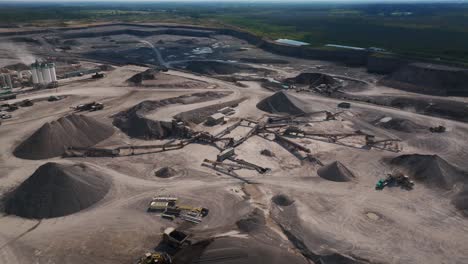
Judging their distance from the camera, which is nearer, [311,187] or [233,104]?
[311,187]

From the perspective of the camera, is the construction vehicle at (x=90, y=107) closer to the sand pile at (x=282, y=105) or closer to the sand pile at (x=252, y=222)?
the sand pile at (x=282, y=105)

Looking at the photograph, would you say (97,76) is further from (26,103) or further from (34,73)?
(26,103)

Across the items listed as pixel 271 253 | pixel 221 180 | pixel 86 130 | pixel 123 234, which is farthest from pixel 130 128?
pixel 271 253

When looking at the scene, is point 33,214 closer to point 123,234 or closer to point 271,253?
point 123,234

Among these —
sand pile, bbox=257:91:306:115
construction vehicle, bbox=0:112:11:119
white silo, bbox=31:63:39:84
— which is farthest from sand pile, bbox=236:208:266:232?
white silo, bbox=31:63:39:84

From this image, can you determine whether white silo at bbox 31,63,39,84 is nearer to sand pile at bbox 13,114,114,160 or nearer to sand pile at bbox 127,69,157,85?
sand pile at bbox 127,69,157,85

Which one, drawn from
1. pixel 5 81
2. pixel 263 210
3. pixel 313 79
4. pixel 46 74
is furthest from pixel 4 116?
pixel 313 79
